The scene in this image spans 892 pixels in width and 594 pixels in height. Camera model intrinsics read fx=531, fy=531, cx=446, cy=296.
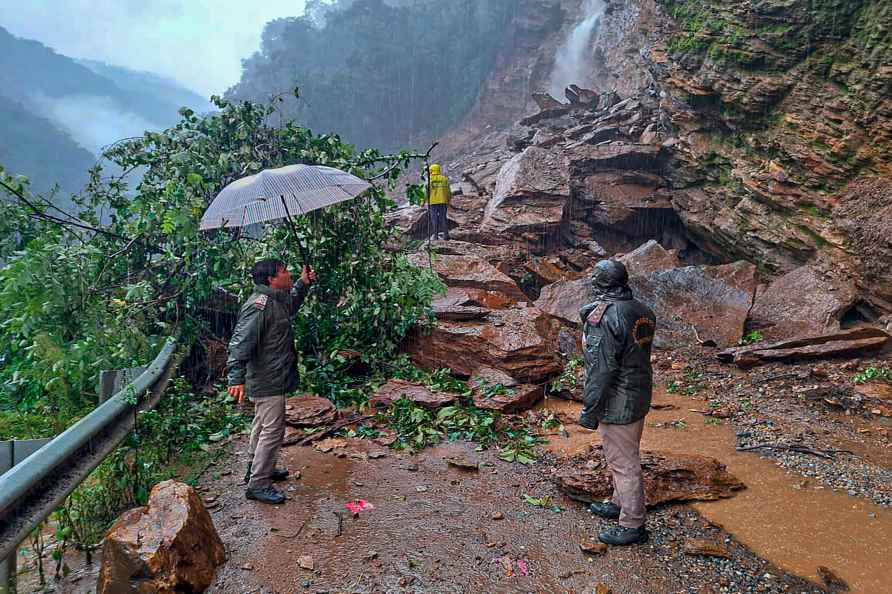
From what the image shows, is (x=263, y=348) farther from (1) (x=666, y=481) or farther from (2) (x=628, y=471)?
(1) (x=666, y=481)

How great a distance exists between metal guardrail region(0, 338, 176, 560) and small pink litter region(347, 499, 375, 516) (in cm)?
148

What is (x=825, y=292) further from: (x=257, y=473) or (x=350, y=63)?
(x=350, y=63)

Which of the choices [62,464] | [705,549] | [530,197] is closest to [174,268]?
[62,464]

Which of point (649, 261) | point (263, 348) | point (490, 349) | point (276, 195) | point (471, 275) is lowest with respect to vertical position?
point (490, 349)

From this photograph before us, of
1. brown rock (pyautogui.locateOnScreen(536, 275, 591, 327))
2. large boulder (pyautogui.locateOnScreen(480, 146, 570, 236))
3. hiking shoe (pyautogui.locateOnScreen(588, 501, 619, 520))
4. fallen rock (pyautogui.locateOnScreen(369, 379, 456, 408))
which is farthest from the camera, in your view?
large boulder (pyautogui.locateOnScreen(480, 146, 570, 236))

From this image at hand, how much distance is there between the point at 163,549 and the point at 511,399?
3.48m

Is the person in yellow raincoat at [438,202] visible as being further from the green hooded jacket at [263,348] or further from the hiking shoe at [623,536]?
the hiking shoe at [623,536]

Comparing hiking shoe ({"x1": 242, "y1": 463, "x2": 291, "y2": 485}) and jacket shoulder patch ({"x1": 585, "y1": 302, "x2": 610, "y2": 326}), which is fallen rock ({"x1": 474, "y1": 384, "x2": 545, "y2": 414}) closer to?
hiking shoe ({"x1": 242, "y1": 463, "x2": 291, "y2": 485})

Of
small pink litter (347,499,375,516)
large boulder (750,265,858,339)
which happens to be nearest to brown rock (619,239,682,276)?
large boulder (750,265,858,339)

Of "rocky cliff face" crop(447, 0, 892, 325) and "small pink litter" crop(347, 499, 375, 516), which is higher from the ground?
"rocky cliff face" crop(447, 0, 892, 325)

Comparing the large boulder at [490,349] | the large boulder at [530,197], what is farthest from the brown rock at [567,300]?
the large boulder at [530,197]

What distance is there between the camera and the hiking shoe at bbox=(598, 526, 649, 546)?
3.19m

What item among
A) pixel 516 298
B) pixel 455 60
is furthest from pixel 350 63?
pixel 516 298

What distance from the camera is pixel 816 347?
21.2 feet
